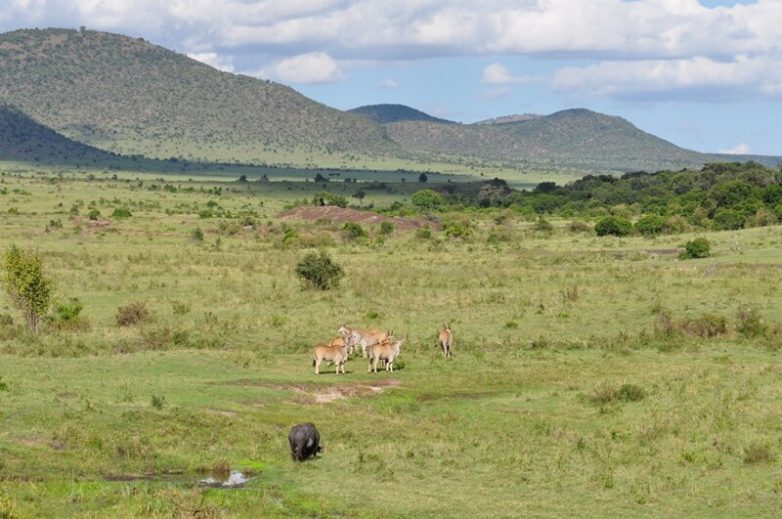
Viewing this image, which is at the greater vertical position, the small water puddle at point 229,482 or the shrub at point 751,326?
the shrub at point 751,326

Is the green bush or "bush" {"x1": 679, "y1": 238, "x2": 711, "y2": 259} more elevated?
"bush" {"x1": 679, "y1": 238, "x2": 711, "y2": 259}

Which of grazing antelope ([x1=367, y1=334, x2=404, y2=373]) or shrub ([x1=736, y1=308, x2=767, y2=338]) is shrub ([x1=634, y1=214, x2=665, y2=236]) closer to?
shrub ([x1=736, y1=308, x2=767, y2=338])

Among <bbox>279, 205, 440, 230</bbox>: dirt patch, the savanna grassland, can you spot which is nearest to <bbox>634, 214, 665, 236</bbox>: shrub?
<bbox>279, 205, 440, 230</bbox>: dirt patch

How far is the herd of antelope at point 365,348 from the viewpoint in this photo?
1240 inches

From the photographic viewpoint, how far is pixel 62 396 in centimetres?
2567

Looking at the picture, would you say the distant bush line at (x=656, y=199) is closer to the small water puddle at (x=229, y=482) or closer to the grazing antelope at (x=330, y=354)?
the grazing antelope at (x=330, y=354)

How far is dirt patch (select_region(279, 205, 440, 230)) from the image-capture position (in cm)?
9406

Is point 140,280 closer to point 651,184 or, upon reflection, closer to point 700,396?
point 700,396

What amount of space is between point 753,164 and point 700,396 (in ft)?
404

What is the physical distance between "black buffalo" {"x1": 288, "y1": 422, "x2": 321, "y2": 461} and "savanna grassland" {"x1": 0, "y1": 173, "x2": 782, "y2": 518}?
0.25m

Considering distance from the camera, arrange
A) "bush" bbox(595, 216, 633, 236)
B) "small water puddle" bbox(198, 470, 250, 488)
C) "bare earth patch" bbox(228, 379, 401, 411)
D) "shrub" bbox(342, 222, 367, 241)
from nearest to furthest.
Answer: "small water puddle" bbox(198, 470, 250, 488) < "bare earth patch" bbox(228, 379, 401, 411) < "shrub" bbox(342, 222, 367, 241) < "bush" bbox(595, 216, 633, 236)

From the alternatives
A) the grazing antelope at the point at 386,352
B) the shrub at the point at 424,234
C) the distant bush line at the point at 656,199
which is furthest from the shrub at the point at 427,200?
the grazing antelope at the point at 386,352

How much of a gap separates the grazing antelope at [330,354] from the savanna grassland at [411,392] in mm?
519

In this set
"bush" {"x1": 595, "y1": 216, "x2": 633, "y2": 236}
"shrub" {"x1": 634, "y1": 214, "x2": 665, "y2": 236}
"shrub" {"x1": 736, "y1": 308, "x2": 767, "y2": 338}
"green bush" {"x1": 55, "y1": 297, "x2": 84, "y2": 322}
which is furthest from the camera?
"shrub" {"x1": 634, "y1": 214, "x2": 665, "y2": 236}
